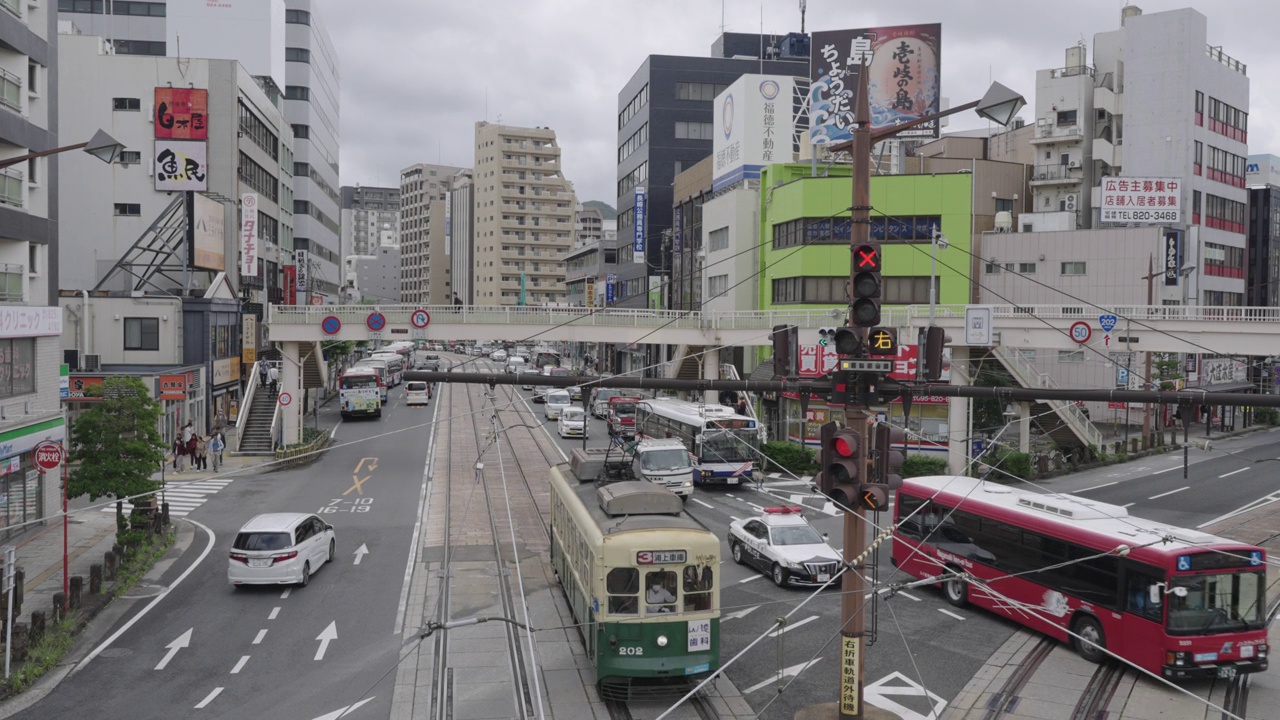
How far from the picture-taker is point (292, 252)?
77.3 meters

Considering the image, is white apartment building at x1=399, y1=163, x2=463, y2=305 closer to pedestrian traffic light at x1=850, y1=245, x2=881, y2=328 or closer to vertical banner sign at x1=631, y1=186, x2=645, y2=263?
vertical banner sign at x1=631, y1=186, x2=645, y2=263

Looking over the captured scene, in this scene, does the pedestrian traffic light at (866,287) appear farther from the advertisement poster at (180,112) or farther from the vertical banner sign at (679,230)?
the vertical banner sign at (679,230)

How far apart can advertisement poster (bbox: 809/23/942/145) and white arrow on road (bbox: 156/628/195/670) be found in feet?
143

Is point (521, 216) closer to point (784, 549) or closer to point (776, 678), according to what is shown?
point (784, 549)

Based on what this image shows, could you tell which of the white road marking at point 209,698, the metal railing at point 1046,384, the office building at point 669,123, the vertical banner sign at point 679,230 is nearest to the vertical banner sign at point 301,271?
the office building at point 669,123

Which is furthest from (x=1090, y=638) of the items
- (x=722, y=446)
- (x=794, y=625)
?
(x=722, y=446)

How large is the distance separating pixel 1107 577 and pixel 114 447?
22040 millimetres

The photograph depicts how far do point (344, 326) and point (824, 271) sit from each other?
2432 cm

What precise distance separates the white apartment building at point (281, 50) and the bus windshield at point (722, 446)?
49.5m

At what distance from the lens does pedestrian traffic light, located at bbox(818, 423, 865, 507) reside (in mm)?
12211

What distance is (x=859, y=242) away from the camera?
41.5 feet

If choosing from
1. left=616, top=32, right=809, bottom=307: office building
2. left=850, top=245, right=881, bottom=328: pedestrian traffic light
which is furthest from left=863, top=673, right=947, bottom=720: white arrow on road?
left=616, top=32, right=809, bottom=307: office building

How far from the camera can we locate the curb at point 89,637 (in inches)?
615

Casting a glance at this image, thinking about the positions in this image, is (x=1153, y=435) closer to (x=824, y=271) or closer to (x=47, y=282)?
(x=824, y=271)
